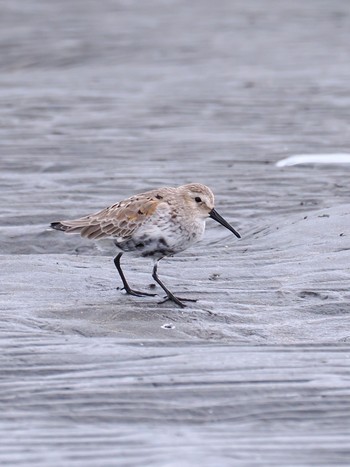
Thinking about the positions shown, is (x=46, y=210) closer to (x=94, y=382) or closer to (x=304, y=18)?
(x=94, y=382)

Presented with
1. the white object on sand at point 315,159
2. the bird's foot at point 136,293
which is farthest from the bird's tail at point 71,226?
the white object on sand at point 315,159

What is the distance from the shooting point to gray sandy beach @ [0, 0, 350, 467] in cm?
560

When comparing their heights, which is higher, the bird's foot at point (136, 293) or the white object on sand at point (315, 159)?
the bird's foot at point (136, 293)

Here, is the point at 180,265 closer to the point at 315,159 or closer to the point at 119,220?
the point at 119,220

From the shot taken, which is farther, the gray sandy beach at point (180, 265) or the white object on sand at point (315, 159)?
the white object on sand at point (315, 159)

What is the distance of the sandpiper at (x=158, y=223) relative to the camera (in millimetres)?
7703

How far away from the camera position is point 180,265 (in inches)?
356

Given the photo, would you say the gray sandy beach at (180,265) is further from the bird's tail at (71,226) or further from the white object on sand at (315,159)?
the bird's tail at (71,226)

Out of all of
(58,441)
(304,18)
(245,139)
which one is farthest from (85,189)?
(304,18)

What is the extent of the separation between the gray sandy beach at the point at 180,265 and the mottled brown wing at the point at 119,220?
418 mm

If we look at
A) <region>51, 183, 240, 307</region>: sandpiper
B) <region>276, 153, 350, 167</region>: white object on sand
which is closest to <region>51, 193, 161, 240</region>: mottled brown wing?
<region>51, 183, 240, 307</region>: sandpiper

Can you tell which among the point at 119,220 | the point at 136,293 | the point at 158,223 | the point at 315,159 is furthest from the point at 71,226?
the point at 315,159

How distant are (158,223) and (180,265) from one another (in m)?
1.37

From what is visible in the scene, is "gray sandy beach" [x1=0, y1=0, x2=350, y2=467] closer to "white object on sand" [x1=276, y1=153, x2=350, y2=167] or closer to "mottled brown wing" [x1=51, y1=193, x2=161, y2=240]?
"white object on sand" [x1=276, y1=153, x2=350, y2=167]
